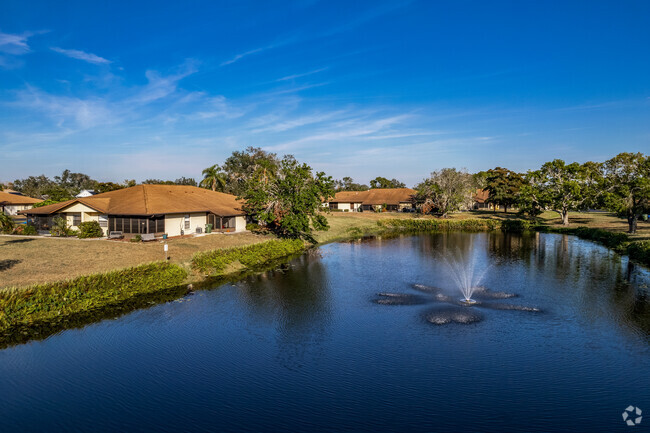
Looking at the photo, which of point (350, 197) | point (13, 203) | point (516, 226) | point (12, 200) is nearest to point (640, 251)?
point (516, 226)

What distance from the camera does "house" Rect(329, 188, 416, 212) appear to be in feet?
331

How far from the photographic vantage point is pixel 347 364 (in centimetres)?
1648

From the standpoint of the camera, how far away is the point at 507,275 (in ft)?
110

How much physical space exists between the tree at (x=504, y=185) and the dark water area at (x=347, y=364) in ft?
220

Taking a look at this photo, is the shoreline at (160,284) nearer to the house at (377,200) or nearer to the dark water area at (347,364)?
the dark water area at (347,364)

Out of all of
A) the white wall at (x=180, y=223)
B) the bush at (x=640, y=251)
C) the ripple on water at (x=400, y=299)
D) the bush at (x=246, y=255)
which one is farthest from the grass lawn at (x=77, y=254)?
the ripple on water at (x=400, y=299)

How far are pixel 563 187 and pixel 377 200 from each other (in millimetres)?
44479

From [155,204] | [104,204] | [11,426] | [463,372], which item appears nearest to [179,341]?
[11,426]

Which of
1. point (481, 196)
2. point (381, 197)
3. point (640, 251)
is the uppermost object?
point (481, 196)

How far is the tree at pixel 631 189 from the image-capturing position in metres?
51.2

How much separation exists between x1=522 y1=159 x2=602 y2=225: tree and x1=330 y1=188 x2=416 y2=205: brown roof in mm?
31611

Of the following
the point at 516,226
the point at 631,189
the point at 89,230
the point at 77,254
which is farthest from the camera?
the point at 516,226

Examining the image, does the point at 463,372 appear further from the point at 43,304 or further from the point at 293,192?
the point at 293,192

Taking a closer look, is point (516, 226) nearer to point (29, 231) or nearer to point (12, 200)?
point (29, 231)
